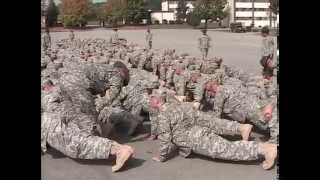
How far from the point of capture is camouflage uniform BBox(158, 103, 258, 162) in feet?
17.7

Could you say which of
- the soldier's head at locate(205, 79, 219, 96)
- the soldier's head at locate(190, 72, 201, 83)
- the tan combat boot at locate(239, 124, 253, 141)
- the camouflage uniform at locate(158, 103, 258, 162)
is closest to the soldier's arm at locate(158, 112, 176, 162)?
the camouflage uniform at locate(158, 103, 258, 162)

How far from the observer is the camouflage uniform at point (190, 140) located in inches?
213

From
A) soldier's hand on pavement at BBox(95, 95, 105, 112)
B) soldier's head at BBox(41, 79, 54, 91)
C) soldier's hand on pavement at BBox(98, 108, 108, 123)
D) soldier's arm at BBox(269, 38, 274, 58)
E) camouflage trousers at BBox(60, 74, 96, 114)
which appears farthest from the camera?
soldier's arm at BBox(269, 38, 274, 58)

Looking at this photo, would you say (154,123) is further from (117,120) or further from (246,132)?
(246,132)

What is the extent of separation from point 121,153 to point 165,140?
0.65 m

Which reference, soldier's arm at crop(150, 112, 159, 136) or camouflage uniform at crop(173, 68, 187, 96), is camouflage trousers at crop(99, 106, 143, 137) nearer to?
soldier's arm at crop(150, 112, 159, 136)

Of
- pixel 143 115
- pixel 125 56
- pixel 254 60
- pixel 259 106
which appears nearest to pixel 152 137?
pixel 143 115

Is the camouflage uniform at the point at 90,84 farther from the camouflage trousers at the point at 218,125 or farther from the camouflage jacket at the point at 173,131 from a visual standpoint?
the camouflage trousers at the point at 218,125

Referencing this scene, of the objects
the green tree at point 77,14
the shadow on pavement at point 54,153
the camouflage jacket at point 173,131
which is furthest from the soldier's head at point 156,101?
the green tree at point 77,14

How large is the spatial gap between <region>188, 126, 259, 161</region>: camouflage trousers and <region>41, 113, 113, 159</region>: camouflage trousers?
1.06 meters
